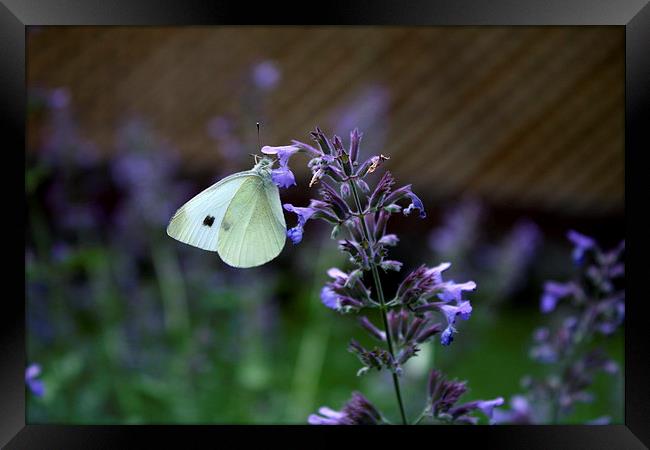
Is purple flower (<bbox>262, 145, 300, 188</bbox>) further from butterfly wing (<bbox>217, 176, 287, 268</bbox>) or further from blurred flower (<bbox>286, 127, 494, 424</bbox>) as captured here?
butterfly wing (<bbox>217, 176, 287, 268</bbox>)

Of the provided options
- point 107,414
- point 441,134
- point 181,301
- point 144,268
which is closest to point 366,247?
point 107,414

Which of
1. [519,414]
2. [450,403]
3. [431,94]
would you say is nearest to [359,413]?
[450,403]

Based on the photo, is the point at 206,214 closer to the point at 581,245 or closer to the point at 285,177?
the point at 285,177

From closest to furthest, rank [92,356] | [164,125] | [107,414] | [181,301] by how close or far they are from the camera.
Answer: [107,414], [92,356], [181,301], [164,125]

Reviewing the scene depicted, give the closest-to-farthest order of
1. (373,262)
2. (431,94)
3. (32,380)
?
(373,262), (32,380), (431,94)

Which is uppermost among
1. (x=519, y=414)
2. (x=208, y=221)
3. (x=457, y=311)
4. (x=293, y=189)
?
(x=293, y=189)

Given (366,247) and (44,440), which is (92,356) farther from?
(366,247)
